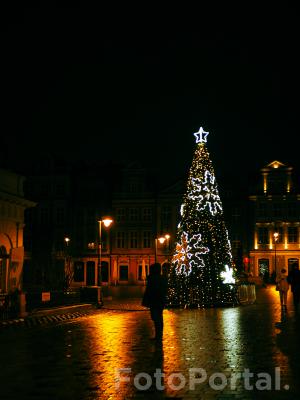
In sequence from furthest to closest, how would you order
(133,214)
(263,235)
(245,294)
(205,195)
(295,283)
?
(133,214) < (263,235) < (245,294) < (205,195) < (295,283)

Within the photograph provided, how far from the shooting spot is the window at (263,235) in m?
68.5

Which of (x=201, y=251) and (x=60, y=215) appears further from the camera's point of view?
(x=60, y=215)

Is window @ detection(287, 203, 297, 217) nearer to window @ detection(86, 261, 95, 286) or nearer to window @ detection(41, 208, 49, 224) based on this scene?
window @ detection(86, 261, 95, 286)

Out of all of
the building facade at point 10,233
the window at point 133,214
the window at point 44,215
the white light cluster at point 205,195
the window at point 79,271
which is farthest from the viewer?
the window at point 79,271

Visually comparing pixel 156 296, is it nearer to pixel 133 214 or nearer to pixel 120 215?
pixel 133 214

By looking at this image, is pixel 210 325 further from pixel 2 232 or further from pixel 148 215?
pixel 148 215

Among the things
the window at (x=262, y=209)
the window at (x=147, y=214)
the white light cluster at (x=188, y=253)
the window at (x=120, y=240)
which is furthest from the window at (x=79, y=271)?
the white light cluster at (x=188, y=253)

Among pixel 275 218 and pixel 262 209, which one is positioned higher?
pixel 262 209

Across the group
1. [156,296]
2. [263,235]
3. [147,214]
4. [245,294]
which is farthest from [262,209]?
[156,296]

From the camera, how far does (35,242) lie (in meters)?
70.7

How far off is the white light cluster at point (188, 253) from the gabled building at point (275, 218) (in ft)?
128

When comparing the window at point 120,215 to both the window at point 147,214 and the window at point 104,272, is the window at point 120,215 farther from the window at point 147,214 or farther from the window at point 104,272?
the window at point 104,272

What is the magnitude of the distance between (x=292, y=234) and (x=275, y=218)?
2438mm

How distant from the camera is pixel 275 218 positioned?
2680 inches
